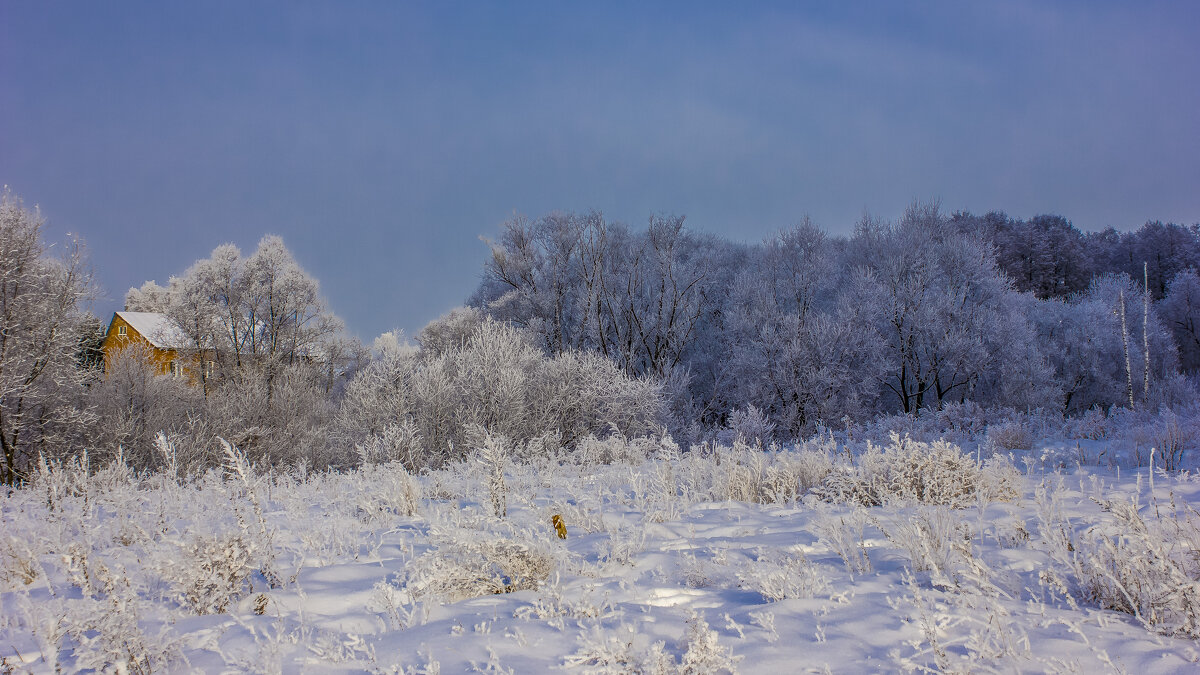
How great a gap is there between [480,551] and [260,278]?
29.2 m

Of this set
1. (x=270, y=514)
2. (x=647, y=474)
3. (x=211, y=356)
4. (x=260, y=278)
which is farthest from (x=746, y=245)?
(x=270, y=514)

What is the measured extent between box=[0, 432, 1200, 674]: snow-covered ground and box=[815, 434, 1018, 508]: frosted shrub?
65 mm

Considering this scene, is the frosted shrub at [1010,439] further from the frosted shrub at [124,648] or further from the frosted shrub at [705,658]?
the frosted shrub at [124,648]

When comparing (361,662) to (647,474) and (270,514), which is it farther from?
(647,474)

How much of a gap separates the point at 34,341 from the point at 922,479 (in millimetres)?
20410

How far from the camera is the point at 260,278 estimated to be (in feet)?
92.2

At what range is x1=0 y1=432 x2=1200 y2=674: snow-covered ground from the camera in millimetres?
2422

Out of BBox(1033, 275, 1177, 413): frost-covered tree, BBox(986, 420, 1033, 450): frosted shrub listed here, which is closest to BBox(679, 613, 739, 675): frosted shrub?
BBox(986, 420, 1033, 450): frosted shrub

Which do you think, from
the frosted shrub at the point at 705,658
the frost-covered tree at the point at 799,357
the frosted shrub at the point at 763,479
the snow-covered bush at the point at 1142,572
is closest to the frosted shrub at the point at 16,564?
the frosted shrub at the point at 705,658

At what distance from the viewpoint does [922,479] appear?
5.66 m

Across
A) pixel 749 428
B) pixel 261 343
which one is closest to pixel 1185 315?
pixel 749 428

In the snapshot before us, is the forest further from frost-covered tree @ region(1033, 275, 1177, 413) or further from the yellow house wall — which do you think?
the yellow house wall

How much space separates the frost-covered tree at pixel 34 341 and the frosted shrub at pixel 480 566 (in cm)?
1693

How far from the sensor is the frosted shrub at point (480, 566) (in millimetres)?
3320
